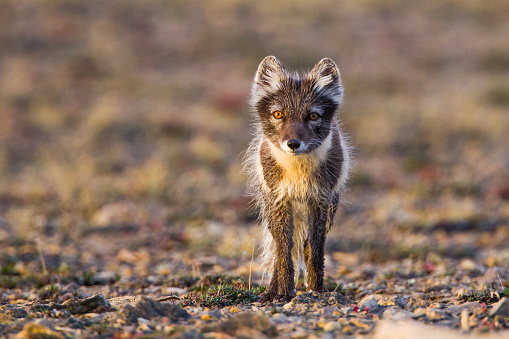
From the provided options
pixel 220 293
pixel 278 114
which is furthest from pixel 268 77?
pixel 220 293

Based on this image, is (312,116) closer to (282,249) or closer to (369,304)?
(282,249)

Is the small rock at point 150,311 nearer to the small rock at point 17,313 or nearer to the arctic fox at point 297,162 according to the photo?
the small rock at point 17,313

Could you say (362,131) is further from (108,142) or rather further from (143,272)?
(143,272)

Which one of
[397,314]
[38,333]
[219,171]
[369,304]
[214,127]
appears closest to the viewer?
[38,333]

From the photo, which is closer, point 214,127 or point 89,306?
point 89,306

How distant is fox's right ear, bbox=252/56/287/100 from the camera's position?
18.4ft

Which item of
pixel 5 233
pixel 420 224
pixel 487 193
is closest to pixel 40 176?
pixel 5 233

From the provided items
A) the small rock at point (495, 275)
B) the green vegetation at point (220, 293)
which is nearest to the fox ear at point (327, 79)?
the green vegetation at point (220, 293)

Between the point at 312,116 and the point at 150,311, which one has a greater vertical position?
the point at 312,116

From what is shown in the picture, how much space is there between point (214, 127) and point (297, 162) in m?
11.2

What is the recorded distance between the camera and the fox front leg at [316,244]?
5613 mm

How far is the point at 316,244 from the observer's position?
5617mm

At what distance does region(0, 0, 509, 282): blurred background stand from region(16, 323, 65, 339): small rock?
2.92 metres

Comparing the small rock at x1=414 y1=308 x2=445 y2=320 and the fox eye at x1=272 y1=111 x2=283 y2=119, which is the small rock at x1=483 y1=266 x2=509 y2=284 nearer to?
the small rock at x1=414 y1=308 x2=445 y2=320
